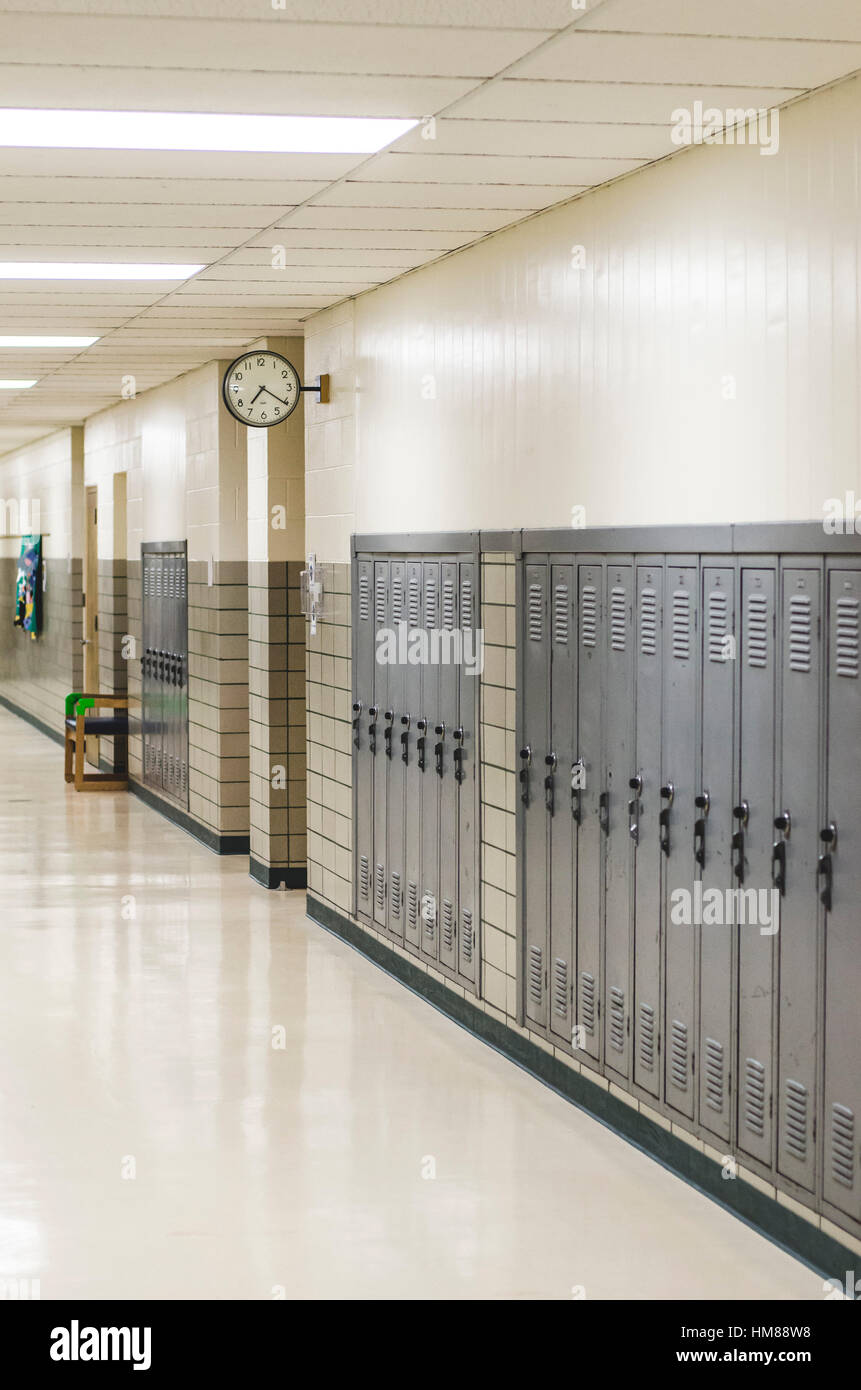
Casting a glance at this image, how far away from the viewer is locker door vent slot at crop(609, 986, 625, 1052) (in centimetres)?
508

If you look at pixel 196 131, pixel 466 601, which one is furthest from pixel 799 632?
pixel 466 601

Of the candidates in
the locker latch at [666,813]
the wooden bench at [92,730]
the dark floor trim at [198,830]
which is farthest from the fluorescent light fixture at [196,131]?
the wooden bench at [92,730]

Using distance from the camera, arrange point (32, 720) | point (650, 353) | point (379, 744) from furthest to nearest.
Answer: point (32, 720), point (379, 744), point (650, 353)

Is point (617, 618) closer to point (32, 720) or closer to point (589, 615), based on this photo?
point (589, 615)

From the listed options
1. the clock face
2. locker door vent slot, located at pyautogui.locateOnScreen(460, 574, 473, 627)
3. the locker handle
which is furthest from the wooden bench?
the locker handle

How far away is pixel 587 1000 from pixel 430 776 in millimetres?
1664

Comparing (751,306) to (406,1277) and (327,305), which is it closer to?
(406,1277)

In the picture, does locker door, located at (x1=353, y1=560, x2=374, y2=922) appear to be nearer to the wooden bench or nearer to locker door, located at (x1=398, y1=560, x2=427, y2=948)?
locker door, located at (x1=398, y1=560, x2=427, y2=948)

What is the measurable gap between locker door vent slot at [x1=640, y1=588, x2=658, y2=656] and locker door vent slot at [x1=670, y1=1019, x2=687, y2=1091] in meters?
1.06

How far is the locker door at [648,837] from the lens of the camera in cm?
479

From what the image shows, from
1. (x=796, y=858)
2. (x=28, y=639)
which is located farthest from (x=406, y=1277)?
(x=28, y=639)

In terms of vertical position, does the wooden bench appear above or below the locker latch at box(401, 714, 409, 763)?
below

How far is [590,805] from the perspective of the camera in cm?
527

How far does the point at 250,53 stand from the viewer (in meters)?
3.71
